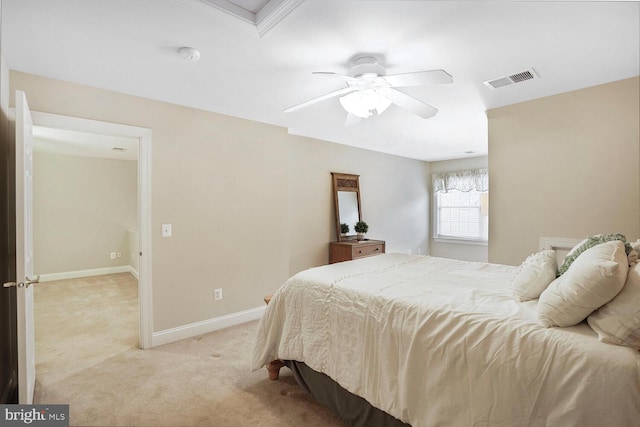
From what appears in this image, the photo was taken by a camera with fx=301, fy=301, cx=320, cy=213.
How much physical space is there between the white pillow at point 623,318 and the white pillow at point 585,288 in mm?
25

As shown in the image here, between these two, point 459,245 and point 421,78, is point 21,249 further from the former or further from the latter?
point 459,245

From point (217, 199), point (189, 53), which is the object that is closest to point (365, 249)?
point (217, 199)

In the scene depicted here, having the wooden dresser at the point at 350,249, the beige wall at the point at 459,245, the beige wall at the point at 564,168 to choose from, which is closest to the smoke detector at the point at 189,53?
the beige wall at the point at 564,168

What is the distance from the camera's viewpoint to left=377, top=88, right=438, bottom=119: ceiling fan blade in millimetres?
2098

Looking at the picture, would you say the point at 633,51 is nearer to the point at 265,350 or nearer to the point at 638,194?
the point at 638,194

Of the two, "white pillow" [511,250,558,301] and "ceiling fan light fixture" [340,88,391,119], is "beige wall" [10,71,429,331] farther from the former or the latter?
"white pillow" [511,250,558,301]

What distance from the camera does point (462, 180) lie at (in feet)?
20.3

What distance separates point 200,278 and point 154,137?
57.4 inches

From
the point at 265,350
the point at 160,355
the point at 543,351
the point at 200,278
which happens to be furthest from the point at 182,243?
the point at 543,351

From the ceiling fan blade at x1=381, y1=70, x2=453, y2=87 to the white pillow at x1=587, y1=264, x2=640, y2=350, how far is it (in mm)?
1280

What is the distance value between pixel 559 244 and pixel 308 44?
2858mm

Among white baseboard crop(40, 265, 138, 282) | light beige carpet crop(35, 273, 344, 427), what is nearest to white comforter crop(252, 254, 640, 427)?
light beige carpet crop(35, 273, 344, 427)

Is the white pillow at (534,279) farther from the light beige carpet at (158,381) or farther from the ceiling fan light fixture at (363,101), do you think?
the ceiling fan light fixture at (363,101)

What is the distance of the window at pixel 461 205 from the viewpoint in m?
5.97
